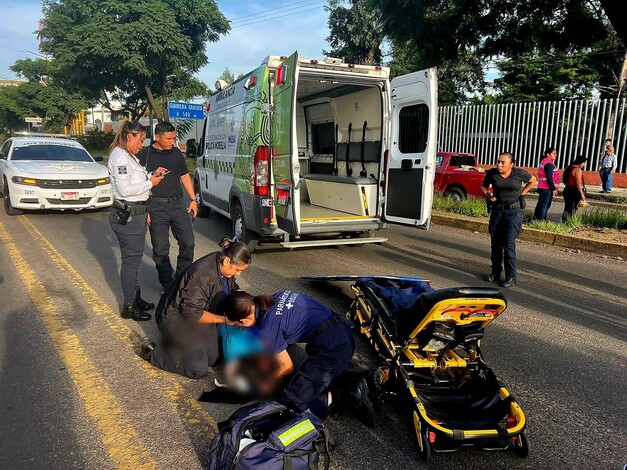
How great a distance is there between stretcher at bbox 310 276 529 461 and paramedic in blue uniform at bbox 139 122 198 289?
8.08 feet

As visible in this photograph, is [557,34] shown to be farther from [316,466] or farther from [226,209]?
[316,466]

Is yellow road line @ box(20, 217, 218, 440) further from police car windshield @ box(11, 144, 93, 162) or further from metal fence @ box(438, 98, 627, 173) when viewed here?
metal fence @ box(438, 98, 627, 173)

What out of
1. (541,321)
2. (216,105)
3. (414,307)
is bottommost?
(541,321)

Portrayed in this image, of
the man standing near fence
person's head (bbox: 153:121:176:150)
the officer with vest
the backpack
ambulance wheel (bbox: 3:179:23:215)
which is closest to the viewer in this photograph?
the backpack

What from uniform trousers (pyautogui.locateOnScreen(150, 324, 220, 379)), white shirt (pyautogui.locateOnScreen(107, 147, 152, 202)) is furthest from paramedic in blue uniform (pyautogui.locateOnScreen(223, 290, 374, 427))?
white shirt (pyautogui.locateOnScreen(107, 147, 152, 202))

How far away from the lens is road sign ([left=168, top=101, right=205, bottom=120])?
18172 mm

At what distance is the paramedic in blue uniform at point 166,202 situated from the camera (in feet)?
15.8

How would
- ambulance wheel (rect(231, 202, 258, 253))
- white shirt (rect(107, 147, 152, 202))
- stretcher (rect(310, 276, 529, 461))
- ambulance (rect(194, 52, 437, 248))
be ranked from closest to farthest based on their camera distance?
stretcher (rect(310, 276, 529, 461))
white shirt (rect(107, 147, 152, 202))
ambulance (rect(194, 52, 437, 248))
ambulance wheel (rect(231, 202, 258, 253))

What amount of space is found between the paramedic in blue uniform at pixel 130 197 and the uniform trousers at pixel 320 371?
83.2 inches

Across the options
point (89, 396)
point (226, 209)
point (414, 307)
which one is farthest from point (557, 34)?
point (89, 396)

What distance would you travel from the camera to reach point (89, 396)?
316 centimetres

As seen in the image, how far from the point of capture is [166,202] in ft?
15.9

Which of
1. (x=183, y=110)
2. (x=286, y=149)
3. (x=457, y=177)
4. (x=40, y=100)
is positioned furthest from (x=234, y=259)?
(x=40, y=100)

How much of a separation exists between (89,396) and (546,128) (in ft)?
55.6
